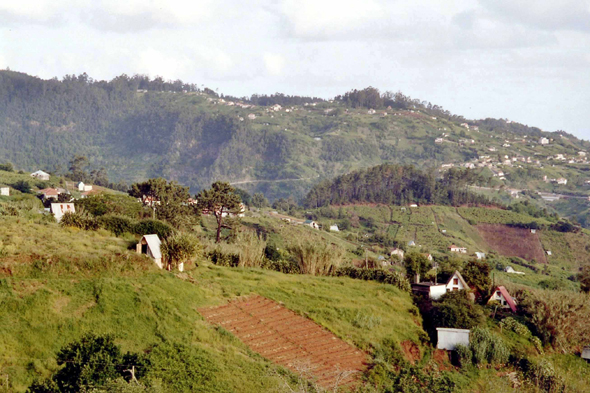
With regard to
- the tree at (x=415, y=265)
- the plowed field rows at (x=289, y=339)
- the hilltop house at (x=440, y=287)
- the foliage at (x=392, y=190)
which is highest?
the plowed field rows at (x=289, y=339)

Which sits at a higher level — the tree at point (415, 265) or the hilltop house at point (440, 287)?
the hilltop house at point (440, 287)

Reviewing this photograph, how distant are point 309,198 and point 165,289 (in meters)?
104

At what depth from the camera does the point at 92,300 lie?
17.3 metres

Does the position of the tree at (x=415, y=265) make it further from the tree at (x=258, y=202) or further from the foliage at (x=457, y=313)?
the tree at (x=258, y=202)

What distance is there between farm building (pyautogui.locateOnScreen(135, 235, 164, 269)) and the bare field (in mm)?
78894

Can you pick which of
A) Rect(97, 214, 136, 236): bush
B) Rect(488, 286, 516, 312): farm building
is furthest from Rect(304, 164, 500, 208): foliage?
Rect(97, 214, 136, 236): bush

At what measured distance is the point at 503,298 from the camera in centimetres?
2884

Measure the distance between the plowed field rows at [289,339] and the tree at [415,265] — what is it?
1488 centimetres

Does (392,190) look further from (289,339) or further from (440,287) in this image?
(289,339)

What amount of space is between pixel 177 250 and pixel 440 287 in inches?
479

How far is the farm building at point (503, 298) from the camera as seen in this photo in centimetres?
2823

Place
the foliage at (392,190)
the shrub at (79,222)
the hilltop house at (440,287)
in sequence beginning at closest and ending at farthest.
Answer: the shrub at (79,222), the hilltop house at (440,287), the foliage at (392,190)

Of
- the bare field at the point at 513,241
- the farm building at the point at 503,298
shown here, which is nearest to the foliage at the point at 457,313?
the farm building at the point at 503,298

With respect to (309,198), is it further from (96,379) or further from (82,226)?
(96,379)
